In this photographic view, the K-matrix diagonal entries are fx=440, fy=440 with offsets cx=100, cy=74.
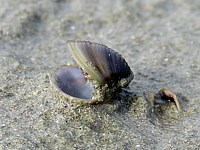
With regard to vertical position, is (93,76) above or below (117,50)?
above

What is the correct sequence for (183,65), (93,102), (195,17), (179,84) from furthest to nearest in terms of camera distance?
(195,17), (183,65), (179,84), (93,102)

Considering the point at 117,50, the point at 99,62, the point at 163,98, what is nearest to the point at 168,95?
the point at 163,98

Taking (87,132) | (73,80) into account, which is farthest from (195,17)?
(87,132)

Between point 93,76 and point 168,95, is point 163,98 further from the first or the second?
point 93,76

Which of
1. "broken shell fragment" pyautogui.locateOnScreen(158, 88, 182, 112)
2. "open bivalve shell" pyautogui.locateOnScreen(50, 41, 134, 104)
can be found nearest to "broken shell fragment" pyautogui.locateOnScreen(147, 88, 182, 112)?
"broken shell fragment" pyautogui.locateOnScreen(158, 88, 182, 112)

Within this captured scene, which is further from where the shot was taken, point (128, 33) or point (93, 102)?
point (128, 33)

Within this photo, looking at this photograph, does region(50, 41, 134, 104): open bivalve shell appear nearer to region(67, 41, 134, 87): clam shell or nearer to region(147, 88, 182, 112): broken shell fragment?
region(67, 41, 134, 87): clam shell

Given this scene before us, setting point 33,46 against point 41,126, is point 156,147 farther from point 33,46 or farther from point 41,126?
point 33,46
